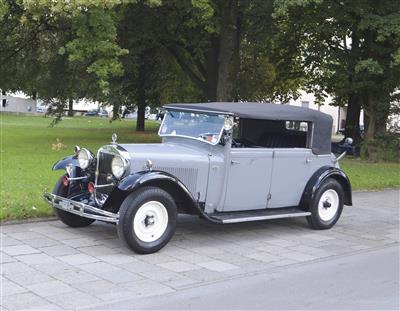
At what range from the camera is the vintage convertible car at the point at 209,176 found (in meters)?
6.75

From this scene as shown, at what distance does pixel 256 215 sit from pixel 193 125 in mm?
1553

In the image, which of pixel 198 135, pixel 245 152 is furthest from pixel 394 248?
pixel 198 135

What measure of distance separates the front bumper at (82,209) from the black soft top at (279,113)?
2164 millimetres

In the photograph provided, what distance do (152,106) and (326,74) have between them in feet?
51.3

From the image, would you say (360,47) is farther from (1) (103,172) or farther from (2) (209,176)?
(1) (103,172)

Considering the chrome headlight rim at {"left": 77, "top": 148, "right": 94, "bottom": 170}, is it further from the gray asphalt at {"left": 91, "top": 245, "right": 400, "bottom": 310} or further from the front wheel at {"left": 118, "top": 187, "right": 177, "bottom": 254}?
the gray asphalt at {"left": 91, "top": 245, "right": 400, "bottom": 310}

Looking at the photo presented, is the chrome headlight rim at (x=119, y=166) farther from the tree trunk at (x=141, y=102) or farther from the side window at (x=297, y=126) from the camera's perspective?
the tree trunk at (x=141, y=102)

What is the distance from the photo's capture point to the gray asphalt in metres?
5.14

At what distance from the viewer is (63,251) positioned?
21.8 feet

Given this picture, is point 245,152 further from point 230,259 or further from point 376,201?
point 376,201

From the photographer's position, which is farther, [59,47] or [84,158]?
[59,47]

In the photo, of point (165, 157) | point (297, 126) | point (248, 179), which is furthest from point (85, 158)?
point (297, 126)

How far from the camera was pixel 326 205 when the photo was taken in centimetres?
873

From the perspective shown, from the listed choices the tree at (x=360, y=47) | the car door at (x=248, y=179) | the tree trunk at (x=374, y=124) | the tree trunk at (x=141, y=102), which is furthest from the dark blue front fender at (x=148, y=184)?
the tree trunk at (x=141, y=102)
